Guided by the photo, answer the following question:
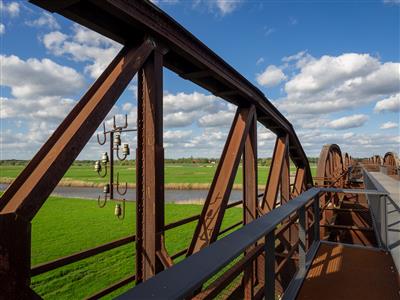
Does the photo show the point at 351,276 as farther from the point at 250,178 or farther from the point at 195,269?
the point at 195,269

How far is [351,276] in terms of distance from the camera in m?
3.81

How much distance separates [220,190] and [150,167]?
151 cm

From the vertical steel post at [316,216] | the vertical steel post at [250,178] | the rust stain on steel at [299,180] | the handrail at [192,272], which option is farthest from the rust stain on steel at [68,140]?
the rust stain on steel at [299,180]

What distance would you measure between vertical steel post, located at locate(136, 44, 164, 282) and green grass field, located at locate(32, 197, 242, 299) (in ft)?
21.9

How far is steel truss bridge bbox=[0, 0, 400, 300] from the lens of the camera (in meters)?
1.64

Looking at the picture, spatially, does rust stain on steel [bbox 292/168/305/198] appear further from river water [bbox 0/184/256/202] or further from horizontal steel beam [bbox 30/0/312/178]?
river water [bbox 0/184/256/202]

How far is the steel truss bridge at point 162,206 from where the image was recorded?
164 cm

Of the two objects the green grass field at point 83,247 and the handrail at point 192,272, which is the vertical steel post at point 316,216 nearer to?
the handrail at point 192,272

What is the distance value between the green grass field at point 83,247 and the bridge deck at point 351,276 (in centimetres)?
658

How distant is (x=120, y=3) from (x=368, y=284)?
397 cm

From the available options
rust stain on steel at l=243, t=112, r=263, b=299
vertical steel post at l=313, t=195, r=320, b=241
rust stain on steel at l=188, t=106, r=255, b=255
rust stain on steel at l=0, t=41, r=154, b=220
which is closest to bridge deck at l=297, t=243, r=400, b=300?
vertical steel post at l=313, t=195, r=320, b=241

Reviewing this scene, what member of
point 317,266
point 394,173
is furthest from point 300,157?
point 394,173

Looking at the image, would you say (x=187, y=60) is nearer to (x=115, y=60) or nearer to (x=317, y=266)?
(x=115, y=60)

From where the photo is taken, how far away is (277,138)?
8.63 metres
